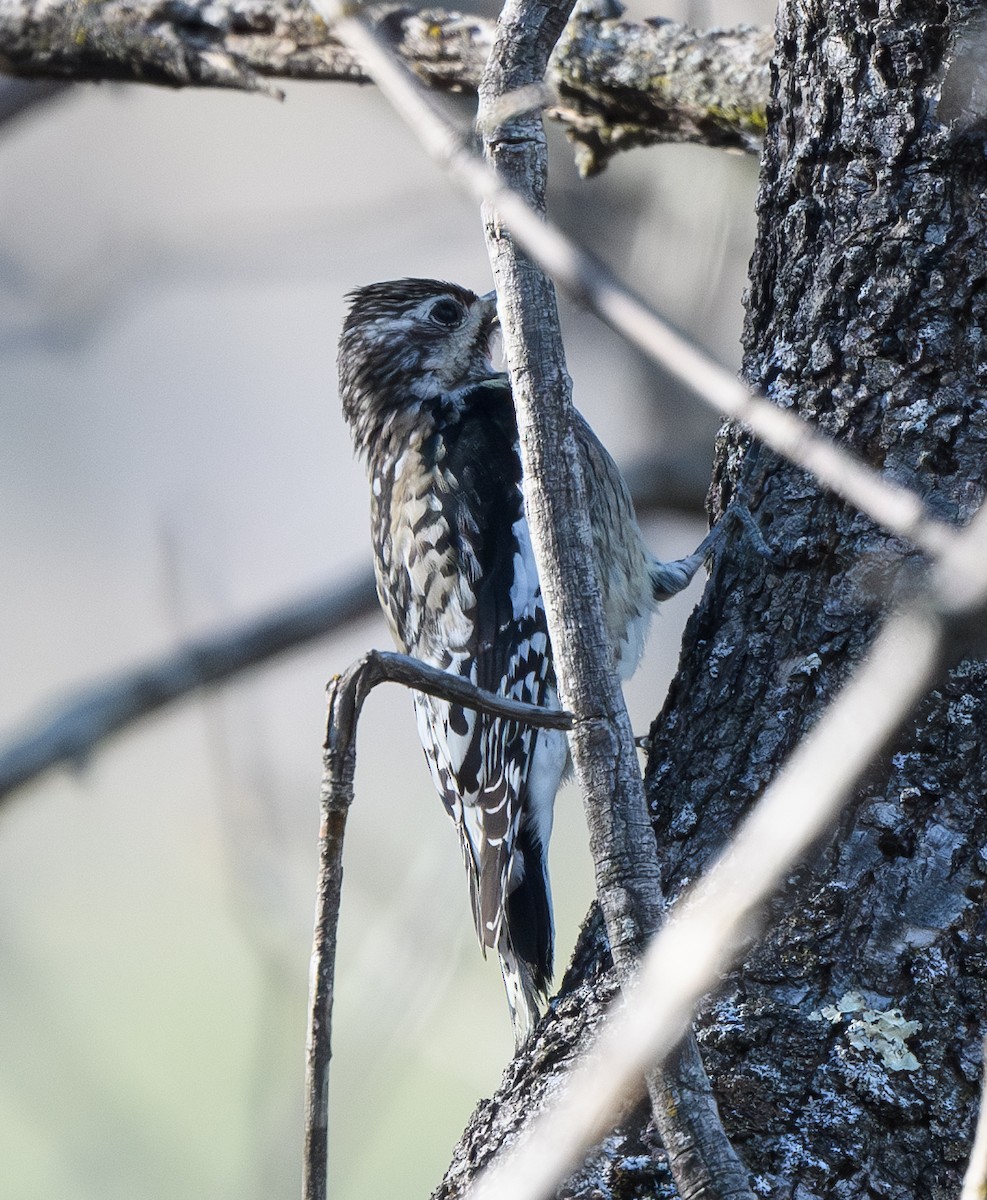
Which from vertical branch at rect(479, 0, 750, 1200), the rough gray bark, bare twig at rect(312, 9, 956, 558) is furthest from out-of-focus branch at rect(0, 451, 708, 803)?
bare twig at rect(312, 9, 956, 558)

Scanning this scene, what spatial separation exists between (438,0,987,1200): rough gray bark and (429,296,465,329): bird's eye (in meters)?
1.55

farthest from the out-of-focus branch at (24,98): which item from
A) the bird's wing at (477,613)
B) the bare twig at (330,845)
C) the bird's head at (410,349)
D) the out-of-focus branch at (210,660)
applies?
the bare twig at (330,845)

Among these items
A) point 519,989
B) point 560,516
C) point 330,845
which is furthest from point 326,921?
point 519,989

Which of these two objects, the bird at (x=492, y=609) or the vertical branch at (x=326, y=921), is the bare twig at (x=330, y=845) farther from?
the bird at (x=492, y=609)

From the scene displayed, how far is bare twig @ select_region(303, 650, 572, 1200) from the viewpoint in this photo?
0.96 metres

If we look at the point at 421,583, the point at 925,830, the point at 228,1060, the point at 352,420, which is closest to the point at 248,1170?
the point at 421,583

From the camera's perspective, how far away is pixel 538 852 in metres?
2.89

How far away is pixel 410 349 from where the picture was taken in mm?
3588

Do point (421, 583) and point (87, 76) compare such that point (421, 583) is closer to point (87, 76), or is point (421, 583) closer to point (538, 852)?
point (538, 852)

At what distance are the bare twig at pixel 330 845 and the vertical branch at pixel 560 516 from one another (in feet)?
0.42

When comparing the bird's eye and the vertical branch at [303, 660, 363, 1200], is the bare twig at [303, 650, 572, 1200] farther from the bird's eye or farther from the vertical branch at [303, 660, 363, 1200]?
the bird's eye

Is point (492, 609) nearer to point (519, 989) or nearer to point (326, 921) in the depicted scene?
point (519, 989)

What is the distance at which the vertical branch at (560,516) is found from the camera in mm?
1123

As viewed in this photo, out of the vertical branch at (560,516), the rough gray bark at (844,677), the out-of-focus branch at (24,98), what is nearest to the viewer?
the vertical branch at (560,516)
